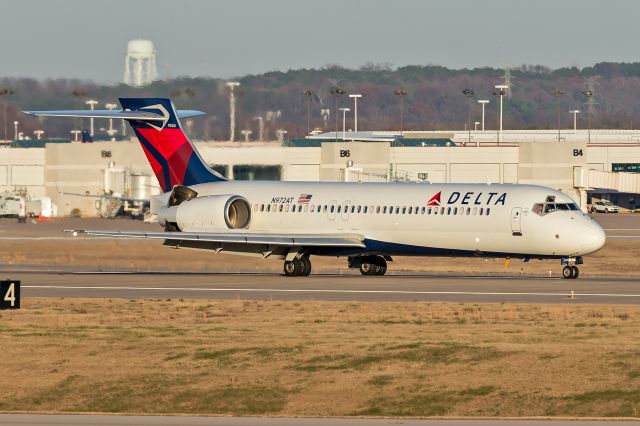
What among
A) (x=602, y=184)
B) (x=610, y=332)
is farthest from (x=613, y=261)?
(x=602, y=184)

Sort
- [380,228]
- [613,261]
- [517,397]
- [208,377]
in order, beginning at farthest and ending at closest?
1. [613,261]
2. [380,228]
3. [208,377]
4. [517,397]

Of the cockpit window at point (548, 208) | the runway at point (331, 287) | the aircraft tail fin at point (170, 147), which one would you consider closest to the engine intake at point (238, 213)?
the runway at point (331, 287)

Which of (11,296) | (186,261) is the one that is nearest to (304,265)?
(186,261)

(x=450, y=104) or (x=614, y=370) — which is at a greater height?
(x=450, y=104)

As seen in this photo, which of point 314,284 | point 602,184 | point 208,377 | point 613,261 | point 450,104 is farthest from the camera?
point 450,104

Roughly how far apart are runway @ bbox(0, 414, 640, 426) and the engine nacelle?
96.4 ft

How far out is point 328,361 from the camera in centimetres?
2819

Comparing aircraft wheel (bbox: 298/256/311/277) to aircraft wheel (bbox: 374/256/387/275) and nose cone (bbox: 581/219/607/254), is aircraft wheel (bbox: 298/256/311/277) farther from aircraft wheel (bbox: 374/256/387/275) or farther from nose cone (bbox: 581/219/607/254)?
nose cone (bbox: 581/219/607/254)

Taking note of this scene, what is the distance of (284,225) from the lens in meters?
52.6

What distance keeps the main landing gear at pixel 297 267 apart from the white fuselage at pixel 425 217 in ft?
4.76

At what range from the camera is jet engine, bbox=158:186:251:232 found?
51.8 m

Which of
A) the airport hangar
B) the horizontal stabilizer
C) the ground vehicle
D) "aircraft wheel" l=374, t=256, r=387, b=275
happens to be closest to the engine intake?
the horizontal stabilizer

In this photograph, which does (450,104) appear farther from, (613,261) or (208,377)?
(208,377)

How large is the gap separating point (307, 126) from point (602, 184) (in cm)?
2672
